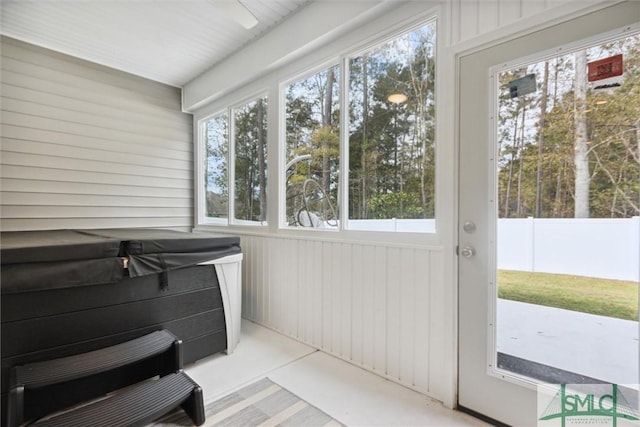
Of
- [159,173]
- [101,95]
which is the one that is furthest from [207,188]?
[101,95]

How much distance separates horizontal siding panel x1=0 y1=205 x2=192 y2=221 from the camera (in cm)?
305

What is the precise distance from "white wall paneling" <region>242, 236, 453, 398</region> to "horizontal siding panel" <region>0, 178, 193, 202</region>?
1.79 metres

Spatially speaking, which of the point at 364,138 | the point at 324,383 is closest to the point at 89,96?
the point at 364,138

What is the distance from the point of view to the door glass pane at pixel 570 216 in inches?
53.6

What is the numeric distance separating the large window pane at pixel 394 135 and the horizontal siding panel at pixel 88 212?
2.86 metres

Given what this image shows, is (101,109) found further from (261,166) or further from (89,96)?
(261,166)

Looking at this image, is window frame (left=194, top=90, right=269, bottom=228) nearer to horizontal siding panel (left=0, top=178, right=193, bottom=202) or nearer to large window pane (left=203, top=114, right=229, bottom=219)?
large window pane (left=203, top=114, right=229, bottom=219)

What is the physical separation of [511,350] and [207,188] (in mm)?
3883

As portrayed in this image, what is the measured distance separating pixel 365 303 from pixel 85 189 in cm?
339

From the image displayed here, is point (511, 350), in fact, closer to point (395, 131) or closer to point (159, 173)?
point (395, 131)

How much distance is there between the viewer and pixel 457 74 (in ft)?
6.06

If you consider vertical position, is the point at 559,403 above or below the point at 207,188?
below

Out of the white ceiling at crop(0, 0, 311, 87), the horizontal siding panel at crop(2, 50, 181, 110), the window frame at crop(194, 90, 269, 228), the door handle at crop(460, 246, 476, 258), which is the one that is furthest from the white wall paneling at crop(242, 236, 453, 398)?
the horizontal siding panel at crop(2, 50, 181, 110)

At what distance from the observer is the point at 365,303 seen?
90.7 inches
